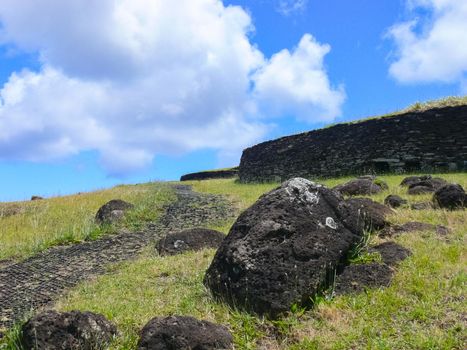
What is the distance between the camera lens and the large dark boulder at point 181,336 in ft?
16.4

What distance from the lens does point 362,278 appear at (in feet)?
21.5

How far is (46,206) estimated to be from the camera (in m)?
19.4

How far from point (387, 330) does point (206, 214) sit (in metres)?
9.93

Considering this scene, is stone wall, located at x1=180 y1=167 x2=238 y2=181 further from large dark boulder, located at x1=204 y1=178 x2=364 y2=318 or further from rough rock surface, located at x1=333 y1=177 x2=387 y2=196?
large dark boulder, located at x1=204 y1=178 x2=364 y2=318

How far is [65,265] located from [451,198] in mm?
8208

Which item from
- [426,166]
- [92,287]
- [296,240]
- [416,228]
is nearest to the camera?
[296,240]

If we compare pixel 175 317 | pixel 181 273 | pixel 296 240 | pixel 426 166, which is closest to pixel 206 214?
pixel 181 273

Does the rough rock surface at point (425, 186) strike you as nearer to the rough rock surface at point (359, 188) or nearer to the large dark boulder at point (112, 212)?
the rough rock surface at point (359, 188)

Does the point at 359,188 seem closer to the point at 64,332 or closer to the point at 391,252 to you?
the point at 391,252

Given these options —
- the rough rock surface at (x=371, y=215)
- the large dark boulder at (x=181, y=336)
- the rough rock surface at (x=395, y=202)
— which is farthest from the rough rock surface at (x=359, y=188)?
the large dark boulder at (x=181, y=336)

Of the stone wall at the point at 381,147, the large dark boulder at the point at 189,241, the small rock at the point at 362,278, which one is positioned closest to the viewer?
the small rock at the point at 362,278

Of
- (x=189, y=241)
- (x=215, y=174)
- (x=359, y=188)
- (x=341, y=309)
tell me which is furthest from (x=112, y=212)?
(x=215, y=174)

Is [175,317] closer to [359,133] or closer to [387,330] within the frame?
[387,330]

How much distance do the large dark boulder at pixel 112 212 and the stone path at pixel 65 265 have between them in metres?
1.09
